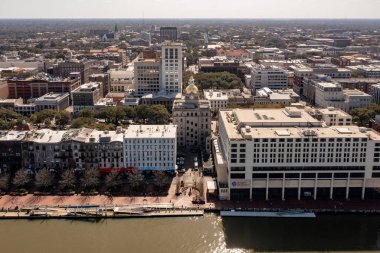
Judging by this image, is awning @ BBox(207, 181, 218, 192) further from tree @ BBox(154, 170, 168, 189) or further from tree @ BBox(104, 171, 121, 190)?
tree @ BBox(104, 171, 121, 190)

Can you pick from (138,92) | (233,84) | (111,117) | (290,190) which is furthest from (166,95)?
(290,190)

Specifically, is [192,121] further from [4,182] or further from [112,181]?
[4,182]

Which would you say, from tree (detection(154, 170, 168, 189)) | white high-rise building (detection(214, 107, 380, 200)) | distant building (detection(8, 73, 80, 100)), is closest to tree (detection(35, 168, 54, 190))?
tree (detection(154, 170, 168, 189))

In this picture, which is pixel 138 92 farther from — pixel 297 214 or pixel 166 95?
pixel 297 214

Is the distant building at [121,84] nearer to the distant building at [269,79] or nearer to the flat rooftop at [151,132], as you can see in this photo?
the distant building at [269,79]

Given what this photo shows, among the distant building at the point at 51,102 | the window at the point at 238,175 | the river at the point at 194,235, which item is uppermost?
the distant building at the point at 51,102

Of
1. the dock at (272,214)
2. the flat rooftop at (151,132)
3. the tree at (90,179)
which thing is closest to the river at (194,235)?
the dock at (272,214)
